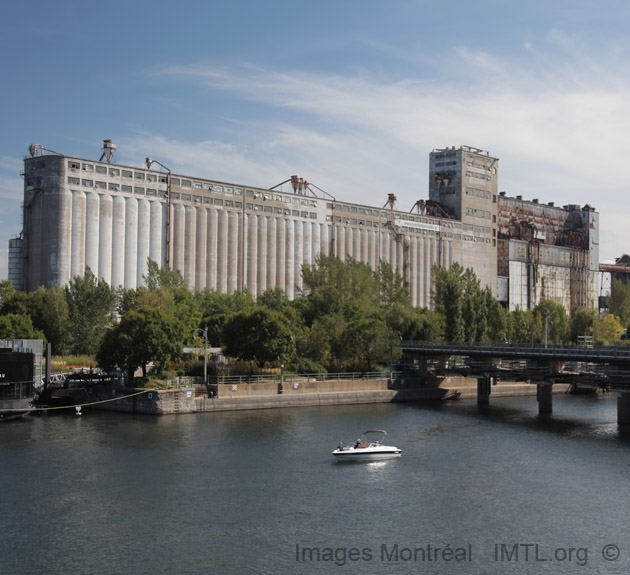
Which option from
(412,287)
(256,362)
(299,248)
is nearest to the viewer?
(256,362)

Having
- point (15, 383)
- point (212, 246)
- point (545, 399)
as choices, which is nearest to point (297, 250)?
point (212, 246)

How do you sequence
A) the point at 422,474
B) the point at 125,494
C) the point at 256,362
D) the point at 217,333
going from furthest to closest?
1. the point at 217,333
2. the point at 256,362
3. the point at 422,474
4. the point at 125,494

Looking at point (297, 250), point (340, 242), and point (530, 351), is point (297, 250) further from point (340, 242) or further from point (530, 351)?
point (530, 351)

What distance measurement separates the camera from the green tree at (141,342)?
87438 millimetres

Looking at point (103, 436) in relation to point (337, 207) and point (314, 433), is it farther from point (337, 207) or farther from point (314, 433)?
point (337, 207)

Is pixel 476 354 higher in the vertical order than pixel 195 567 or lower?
higher

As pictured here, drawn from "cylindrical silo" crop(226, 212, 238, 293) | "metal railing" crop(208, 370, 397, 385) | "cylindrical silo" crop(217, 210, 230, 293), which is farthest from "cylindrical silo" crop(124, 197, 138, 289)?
"metal railing" crop(208, 370, 397, 385)

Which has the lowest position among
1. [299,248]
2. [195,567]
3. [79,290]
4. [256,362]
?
[195,567]

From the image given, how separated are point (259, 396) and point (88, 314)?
124ft

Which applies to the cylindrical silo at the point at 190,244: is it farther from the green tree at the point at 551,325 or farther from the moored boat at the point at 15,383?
the green tree at the point at 551,325

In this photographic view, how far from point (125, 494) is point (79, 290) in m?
73.7

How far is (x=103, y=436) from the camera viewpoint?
68.2m

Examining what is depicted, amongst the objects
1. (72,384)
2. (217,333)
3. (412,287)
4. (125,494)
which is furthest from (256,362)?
(412,287)

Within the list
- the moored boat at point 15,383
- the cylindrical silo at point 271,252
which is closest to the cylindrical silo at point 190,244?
the cylindrical silo at point 271,252
